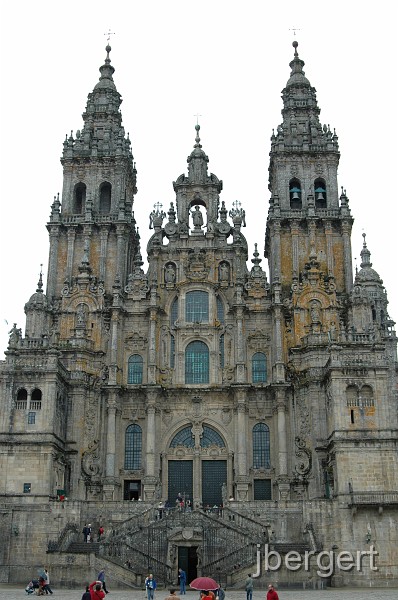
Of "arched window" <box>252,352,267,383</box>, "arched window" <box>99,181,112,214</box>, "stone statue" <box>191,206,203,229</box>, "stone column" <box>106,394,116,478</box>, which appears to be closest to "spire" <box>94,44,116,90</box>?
"arched window" <box>99,181,112,214</box>

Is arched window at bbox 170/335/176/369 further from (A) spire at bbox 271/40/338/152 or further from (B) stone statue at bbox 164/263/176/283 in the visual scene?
(A) spire at bbox 271/40/338/152

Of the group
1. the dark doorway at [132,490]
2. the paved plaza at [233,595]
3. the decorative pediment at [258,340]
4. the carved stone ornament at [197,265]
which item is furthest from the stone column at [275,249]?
the paved plaza at [233,595]

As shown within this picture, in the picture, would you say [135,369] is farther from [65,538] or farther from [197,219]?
[65,538]

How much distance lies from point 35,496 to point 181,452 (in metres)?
10.1

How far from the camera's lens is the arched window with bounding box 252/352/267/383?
47906 mm

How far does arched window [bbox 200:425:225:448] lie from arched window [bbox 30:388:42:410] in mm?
10587

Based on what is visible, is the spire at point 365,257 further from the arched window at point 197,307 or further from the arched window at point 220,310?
the arched window at point 197,307

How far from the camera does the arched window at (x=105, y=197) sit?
54.2m

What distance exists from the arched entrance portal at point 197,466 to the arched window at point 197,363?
3.05 metres

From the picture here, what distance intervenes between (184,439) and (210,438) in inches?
64.2

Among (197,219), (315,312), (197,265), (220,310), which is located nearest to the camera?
(315,312)

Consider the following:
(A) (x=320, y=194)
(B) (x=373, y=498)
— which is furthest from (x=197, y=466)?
(A) (x=320, y=194)

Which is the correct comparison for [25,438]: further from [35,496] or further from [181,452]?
[181,452]

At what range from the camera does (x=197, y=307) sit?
49.6 metres
